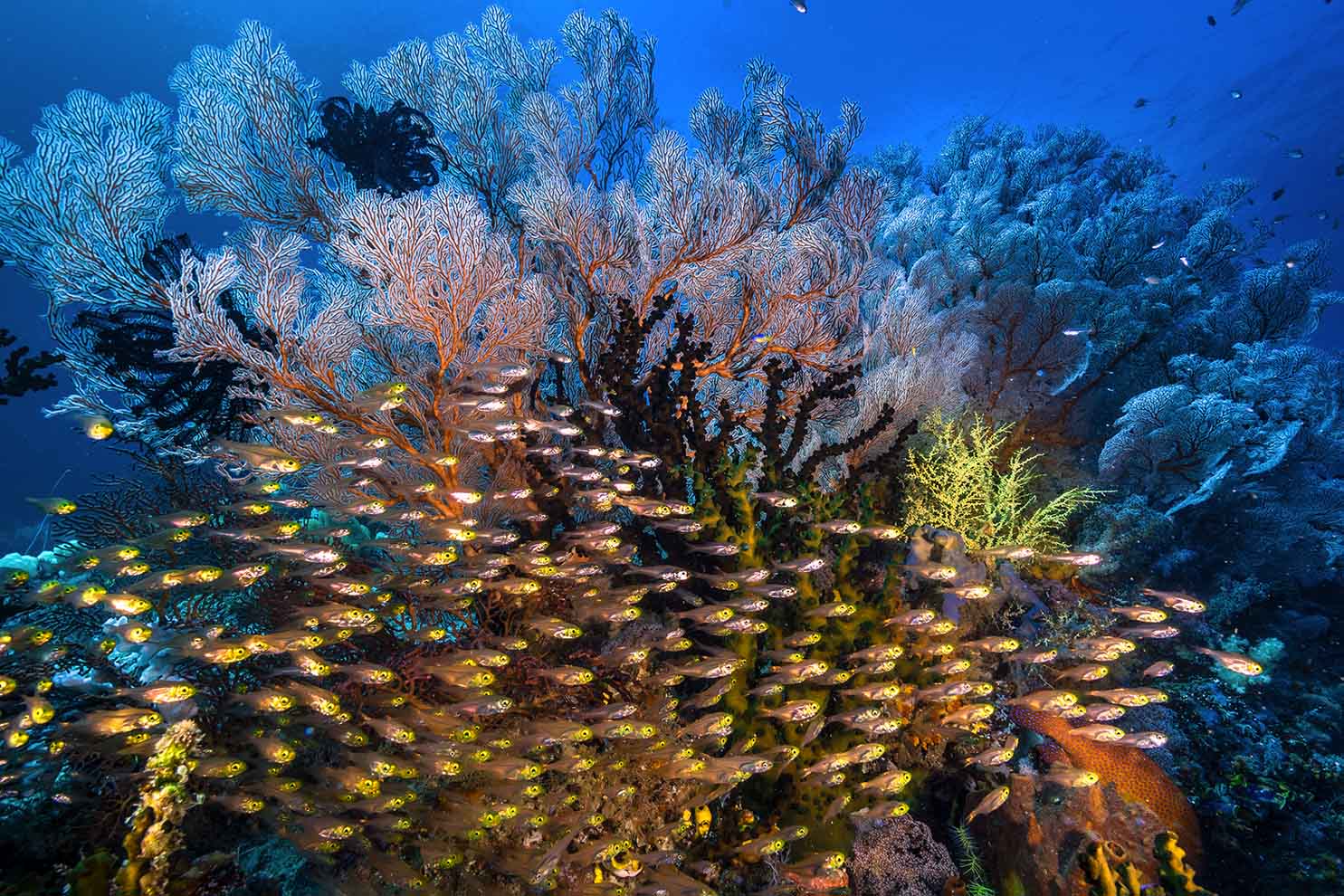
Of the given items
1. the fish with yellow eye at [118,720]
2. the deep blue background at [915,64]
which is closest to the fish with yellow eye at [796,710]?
the fish with yellow eye at [118,720]

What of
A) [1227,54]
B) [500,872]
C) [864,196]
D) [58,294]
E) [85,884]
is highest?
[1227,54]

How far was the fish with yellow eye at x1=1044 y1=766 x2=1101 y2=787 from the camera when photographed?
12.5 ft

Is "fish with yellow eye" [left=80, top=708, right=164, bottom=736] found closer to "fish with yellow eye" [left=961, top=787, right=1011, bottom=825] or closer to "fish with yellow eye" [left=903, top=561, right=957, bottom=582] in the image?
"fish with yellow eye" [left=961, top=787, right=1011, bottom=825]

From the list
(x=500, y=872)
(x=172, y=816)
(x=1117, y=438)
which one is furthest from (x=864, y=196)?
(x=172, y=816)

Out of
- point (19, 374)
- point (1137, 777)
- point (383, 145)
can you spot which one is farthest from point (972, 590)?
point (383, 145)

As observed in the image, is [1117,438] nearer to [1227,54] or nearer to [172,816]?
[172,816]

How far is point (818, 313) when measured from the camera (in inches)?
308

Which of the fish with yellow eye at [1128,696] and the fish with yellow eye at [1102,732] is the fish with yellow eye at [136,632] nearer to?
the fish with yellow eye at [1102,732]

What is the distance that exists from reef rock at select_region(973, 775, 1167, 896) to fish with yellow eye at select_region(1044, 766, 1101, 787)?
0.33 feet

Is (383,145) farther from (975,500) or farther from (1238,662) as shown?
(1238,662)

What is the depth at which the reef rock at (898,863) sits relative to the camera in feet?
12.9

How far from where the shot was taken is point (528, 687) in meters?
4.75

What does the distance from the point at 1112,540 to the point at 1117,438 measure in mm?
1387

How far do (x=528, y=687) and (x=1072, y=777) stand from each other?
3.95 meters
